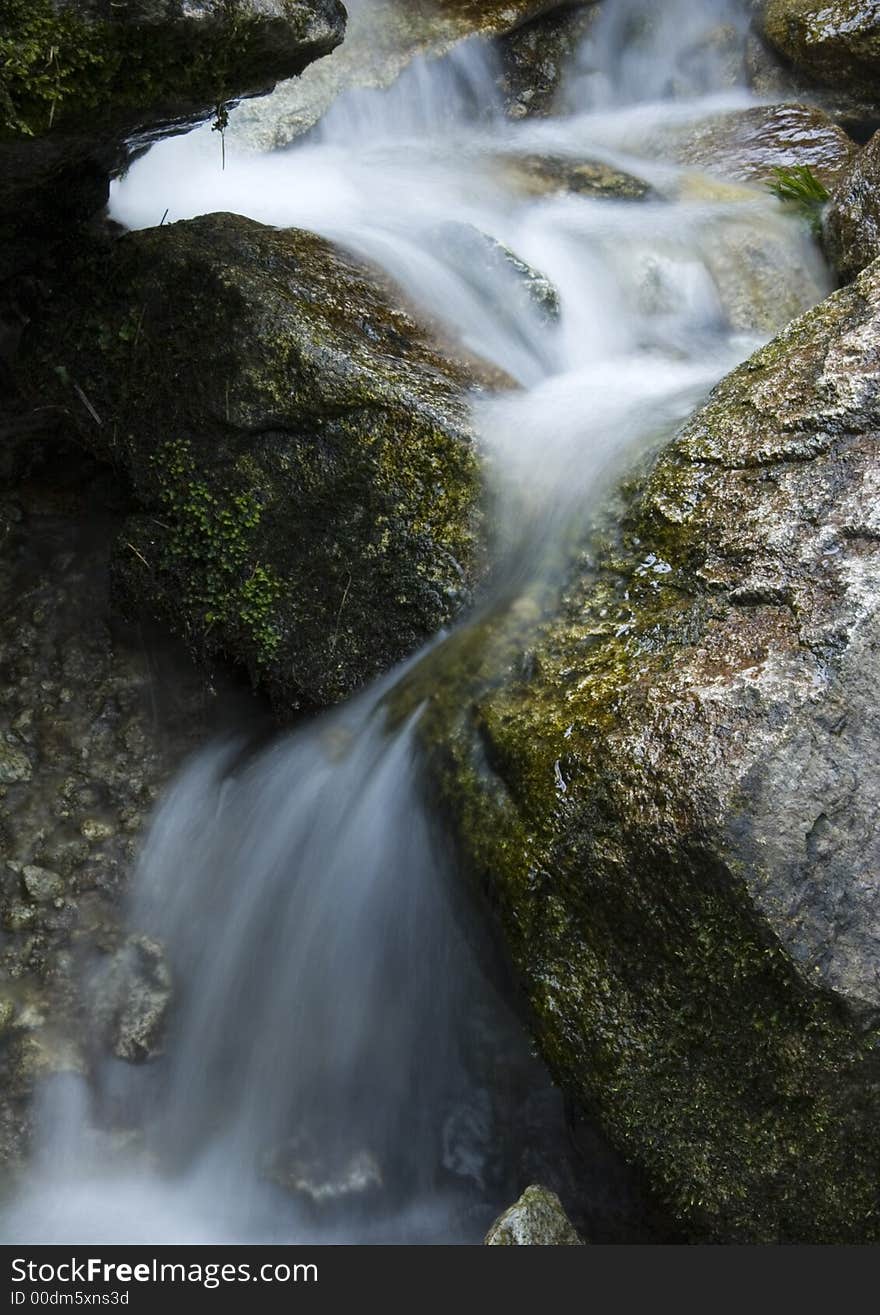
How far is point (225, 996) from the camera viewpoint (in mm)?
4031

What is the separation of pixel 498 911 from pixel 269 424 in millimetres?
1966

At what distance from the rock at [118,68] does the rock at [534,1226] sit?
3.49 m

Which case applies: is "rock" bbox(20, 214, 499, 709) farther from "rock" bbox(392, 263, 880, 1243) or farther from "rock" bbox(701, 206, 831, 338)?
A: "rock" bbox(701, 206, 831, 338)

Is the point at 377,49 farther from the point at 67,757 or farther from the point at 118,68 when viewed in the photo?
the point at 67,757

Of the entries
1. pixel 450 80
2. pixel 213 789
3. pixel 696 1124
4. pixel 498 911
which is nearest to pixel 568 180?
pixel 450 80

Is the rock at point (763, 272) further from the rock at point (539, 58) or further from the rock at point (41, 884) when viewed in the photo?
the rock at point (41, 884)

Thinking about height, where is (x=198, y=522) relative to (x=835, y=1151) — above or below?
above

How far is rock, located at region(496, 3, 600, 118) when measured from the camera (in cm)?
814

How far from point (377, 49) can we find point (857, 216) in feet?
12.4

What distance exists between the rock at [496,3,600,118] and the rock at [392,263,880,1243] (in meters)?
5.54

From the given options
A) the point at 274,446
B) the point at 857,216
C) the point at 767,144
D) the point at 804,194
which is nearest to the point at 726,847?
the point at 274,446

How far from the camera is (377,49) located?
7.75 metres

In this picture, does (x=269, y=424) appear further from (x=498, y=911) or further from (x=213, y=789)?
(x=498, y=911)

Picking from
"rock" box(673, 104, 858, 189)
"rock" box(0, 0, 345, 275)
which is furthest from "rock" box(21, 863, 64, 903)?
"rock" box(673, 104, 858, 189)
